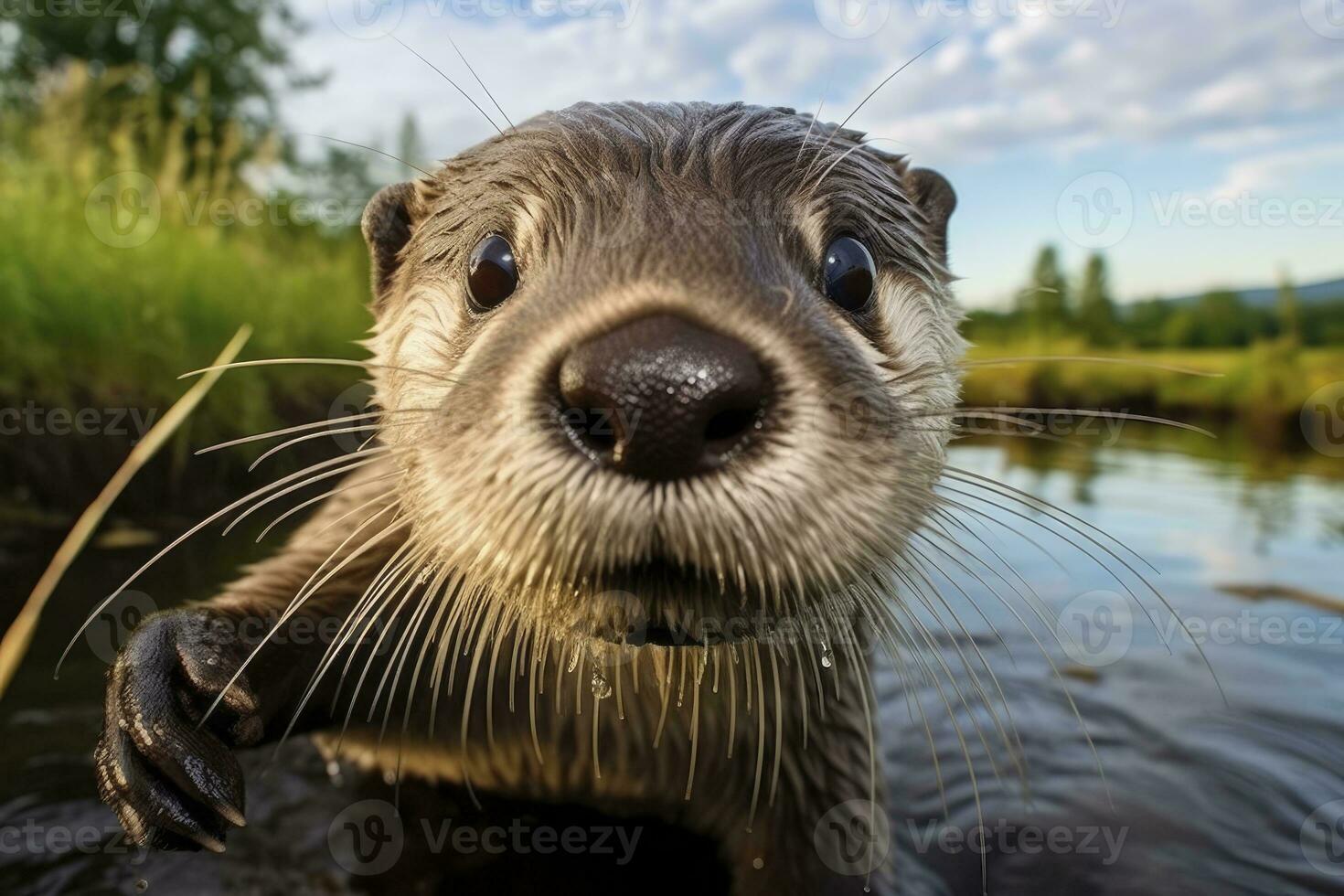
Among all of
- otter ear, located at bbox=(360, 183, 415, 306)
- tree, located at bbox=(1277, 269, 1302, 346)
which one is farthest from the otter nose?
tree, located at bbox=(1277, 269, 1302, 346)

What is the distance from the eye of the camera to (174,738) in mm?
1689

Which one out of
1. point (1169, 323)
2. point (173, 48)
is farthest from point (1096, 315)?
point (173, 48)

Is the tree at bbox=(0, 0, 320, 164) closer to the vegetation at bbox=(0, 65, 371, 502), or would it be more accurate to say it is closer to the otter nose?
the vegetation at bbox=(0, 65, 371, 502)

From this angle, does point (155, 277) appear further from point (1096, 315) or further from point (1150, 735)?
point (1096, 315)

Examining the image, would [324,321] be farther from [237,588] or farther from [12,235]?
[237,588]

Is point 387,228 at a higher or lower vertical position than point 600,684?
higher

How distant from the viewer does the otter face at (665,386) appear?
1.21 meters

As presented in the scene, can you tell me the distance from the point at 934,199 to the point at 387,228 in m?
1.51

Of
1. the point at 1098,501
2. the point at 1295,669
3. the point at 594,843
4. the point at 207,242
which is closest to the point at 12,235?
the point at 207,242

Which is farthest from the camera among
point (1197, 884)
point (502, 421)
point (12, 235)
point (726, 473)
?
point (12, 235)

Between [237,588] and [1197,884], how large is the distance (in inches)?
101

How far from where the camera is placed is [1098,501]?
8.02 m

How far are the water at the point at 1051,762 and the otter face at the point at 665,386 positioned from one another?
1.70 ft

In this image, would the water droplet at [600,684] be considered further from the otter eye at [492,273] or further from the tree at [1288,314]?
the tree at [1288,314]
